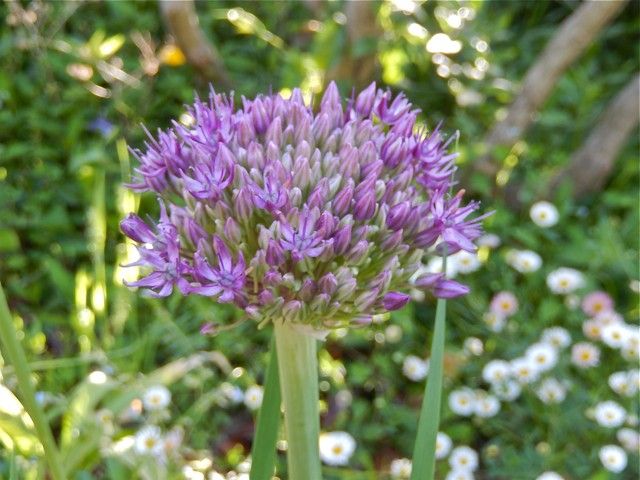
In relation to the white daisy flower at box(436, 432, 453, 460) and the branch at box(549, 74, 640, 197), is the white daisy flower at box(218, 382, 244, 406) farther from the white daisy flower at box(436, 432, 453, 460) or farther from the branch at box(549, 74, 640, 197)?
the branch at box(549, 74, 640, 197)

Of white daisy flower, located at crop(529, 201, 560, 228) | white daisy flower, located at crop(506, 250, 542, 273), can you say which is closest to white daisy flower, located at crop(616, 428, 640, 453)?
white daisy flower, located at crop(506, 250, 542, 273)

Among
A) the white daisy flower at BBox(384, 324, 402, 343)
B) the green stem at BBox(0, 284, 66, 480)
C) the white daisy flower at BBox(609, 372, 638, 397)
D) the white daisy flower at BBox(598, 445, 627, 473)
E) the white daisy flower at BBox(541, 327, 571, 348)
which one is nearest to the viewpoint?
the green stem at BBox(0, 284, 66, 480)

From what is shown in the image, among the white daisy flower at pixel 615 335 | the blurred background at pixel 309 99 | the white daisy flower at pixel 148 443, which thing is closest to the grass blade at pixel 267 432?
the blurred background at pixel 309 99

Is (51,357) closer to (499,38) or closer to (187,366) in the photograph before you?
(187,366)

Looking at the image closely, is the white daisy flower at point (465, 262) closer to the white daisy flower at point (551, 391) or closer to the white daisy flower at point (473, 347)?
the white daisy flower at point (473, 347)

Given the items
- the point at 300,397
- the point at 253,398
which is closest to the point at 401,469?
the point at 253,398

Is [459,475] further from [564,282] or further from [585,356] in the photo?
[564,282]
